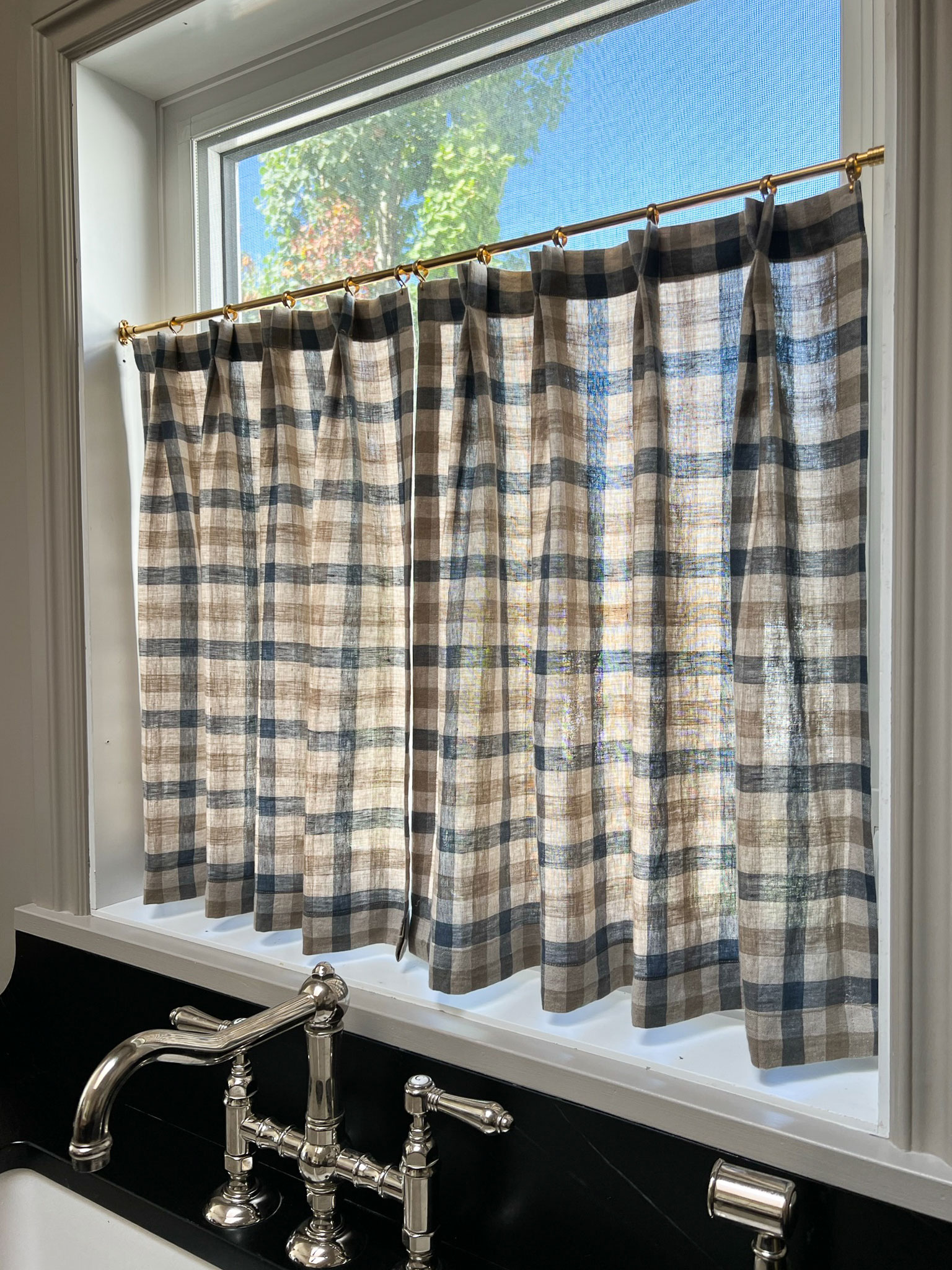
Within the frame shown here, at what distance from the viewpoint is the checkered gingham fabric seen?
1.08 m

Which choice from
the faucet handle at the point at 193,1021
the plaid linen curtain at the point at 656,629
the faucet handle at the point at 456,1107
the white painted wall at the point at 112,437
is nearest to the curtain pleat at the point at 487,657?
the plaid linen curtain at the point at 656,629

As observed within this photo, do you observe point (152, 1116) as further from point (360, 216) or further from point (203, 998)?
point (360, 216)

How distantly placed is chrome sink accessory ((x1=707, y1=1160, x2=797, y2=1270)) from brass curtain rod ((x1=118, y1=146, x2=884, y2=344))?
859mm

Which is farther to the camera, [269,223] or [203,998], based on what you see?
[269,223]

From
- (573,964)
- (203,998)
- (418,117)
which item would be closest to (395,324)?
(418,117)

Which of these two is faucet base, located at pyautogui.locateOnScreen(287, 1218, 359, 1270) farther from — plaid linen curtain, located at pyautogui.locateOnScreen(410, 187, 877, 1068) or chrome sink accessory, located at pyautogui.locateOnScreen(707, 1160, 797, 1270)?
chrome sink accessory, located at pyautogui.locateOnScreen(707, 1160, 797, 1270)

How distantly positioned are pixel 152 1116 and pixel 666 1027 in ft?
2.30

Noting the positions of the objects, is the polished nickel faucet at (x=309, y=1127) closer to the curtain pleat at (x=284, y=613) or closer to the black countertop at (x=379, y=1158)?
the black countertop at (x=379, y=1158)

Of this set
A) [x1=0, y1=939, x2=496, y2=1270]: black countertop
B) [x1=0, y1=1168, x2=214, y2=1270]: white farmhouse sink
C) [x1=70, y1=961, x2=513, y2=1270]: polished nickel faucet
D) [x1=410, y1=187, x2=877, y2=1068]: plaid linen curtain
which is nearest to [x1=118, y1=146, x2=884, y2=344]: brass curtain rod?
[x1=410, y1=187, x2=877, y2=1068]: plaid linen curtain

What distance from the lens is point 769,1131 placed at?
746 millimetres

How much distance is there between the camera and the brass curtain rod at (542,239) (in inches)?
32.0

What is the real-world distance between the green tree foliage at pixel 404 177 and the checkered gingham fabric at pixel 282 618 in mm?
145

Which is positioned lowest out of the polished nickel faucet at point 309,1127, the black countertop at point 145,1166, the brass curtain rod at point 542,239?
the black countertop at point 145,1166

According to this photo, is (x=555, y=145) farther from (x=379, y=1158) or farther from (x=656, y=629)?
(x=379, y=1158)
